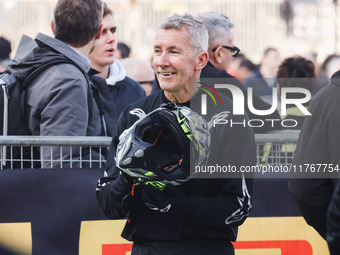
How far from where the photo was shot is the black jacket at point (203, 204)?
3.41 m

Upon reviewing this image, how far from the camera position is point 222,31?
5.73 m

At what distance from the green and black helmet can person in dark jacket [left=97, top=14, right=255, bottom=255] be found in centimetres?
9

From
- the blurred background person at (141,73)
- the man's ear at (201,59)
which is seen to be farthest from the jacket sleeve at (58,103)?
the blurred background person at (141,73)

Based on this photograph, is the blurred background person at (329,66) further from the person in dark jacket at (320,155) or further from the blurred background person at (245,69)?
the person in dark jacket at (320,155)

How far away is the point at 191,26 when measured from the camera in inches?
142

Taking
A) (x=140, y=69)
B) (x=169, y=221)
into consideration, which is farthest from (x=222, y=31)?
(x=169, y=221)

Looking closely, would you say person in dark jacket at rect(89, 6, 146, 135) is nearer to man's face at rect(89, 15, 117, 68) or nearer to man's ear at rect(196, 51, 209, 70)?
man's face at rect(89, 15, 117, 68)

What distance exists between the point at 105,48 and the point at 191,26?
2.56 m

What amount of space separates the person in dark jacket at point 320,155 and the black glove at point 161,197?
63 centimetres

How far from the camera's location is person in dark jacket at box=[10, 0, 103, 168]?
462 cm

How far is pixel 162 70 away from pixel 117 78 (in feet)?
8.31

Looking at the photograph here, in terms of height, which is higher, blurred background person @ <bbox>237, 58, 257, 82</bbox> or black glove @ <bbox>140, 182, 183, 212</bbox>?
black glove @ <bbox>140, 182, 183, 212</bbox>

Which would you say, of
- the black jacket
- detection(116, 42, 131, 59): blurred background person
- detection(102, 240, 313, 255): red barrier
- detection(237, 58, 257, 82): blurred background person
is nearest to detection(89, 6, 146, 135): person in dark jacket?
detection(102, 240, 313, 255): red barrier

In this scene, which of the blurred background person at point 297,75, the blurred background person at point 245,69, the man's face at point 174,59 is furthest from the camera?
the blurred background person at point 245,69
